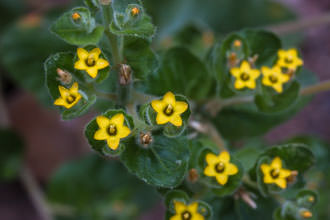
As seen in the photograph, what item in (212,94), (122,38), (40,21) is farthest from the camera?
(40,21)

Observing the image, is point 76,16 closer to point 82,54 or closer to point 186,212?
point 82,54

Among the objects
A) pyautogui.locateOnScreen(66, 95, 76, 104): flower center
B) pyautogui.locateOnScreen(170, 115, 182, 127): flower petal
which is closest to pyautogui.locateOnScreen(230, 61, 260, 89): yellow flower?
pyautogui.locateOnScreen(170, 115, 182, 127): flower petal

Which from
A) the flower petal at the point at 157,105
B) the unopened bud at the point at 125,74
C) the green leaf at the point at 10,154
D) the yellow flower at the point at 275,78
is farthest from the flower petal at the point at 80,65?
the green leaf at the point at 10,154

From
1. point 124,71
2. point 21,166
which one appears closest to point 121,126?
point 124,71

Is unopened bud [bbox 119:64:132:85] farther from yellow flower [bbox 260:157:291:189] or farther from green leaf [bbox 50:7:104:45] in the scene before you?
yellow flower [bbox 260:157:291:189]

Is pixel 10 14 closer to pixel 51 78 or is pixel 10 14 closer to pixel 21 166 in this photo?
pixel 21 166

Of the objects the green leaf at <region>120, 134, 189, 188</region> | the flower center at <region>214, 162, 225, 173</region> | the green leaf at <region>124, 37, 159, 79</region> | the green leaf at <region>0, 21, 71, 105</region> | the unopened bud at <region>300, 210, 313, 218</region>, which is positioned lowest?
the unopened bud at <region>300, 210, 313, 218</region>
